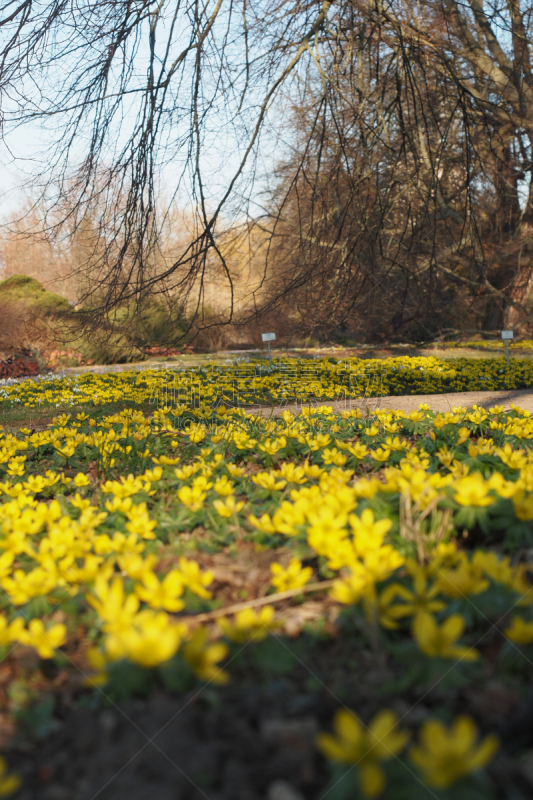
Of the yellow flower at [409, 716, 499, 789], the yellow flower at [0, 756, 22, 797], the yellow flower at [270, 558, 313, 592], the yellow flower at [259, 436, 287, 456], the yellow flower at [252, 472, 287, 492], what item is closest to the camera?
the yellow flower at [409, 716, 499, 789]

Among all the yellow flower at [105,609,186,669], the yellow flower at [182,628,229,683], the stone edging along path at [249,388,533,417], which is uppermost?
the yellow flower at [105,609,186,669]

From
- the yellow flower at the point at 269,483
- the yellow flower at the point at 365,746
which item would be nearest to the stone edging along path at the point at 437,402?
the yellow flower at the point at 269,483

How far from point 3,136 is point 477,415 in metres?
3.60

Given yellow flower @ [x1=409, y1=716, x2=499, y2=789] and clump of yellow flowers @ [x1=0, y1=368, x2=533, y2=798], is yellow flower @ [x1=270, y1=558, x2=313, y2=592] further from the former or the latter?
yellow flower @ [x1=409, y1=716, x2=499, y2=789]

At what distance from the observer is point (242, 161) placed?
3166mm

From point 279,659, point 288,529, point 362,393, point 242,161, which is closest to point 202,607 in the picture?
point 279,659

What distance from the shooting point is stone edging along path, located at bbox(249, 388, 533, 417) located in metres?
6.57

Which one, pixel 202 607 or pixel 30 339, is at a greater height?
pixel 30 339

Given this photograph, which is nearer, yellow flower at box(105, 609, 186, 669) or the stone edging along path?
yellow flower at box(105, 609, 186, 669)

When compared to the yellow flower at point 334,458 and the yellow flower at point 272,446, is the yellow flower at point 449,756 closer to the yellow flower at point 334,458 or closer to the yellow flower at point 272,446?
the yellow flower at point 334,458

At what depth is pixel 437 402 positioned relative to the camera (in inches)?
285

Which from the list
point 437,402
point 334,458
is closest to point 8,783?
point 334,458

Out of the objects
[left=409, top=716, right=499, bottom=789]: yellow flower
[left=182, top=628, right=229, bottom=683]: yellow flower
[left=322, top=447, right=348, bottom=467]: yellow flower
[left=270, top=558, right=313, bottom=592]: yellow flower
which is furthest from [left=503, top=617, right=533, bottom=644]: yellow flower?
[left=322, top=447, right=348, bottom=467]: yellow flower

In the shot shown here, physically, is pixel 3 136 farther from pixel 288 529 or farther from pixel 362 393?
pixel 362 393
